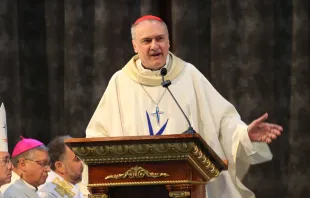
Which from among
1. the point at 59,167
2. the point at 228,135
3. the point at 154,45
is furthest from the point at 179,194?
the point at 59,167

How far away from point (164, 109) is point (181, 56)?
2963 mm

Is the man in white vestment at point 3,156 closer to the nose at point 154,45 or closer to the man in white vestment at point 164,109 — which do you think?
the man in white vestment at point 164,109

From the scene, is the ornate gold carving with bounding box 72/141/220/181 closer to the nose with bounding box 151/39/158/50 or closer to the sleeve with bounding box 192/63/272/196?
the sleeve with bounding box 192/63/272/196

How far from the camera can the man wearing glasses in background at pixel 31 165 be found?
5.49 m

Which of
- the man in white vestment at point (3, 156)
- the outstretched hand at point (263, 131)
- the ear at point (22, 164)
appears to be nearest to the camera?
the outstretched hand at point (263, 131)

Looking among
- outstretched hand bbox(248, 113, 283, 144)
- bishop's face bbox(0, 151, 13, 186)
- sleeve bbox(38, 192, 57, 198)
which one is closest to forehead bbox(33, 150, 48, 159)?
sleeve bbox(38, 192, 57, 198)

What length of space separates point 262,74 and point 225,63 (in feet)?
1.16

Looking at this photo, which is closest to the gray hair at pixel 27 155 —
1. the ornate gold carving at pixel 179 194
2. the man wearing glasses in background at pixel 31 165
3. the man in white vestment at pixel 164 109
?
the man wearing glasses in background at pixel 31 165

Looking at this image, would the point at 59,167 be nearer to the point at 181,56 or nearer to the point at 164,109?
the point at 181,56

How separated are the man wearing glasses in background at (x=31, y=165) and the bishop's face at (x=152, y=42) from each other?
5.45 ft

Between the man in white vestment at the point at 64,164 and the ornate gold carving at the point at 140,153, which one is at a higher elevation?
the ornate gold carving at the point at 140,153

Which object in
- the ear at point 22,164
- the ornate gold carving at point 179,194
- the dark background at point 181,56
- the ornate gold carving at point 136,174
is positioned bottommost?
the ear at point 22,164

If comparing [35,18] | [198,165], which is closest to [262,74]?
[35,18]

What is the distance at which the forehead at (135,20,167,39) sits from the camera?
417 centimetres
